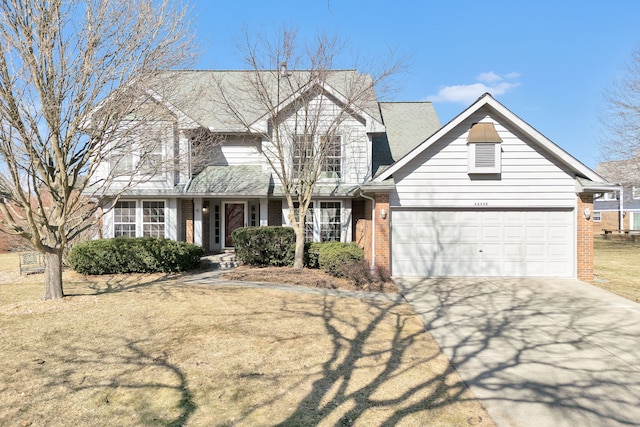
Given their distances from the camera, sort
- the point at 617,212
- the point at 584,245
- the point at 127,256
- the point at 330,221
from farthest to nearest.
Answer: the point at 617,212
the point at 330,221
the point at 127,256
the point at 584,245

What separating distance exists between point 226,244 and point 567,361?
552 inches

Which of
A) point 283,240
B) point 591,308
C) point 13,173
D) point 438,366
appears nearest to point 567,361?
point 438,366

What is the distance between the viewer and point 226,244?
1702 centimetres

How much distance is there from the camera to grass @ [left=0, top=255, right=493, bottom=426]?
158 inches

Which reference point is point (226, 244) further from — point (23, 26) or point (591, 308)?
point (591, 308)

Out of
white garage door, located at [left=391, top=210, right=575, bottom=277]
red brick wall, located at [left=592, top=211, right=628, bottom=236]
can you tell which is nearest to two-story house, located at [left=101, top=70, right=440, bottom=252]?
white garage door, located at [left=391, top=210, right=575, bottom=277]

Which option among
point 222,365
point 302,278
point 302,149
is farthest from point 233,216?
point 222,365

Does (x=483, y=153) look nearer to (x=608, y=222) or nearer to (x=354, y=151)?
(x=354, y=151)

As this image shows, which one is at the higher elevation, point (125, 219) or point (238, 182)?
point (238, 182)

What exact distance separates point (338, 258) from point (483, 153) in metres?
5.92

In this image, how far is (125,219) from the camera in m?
15.2

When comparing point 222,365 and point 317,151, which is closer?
point 222,365

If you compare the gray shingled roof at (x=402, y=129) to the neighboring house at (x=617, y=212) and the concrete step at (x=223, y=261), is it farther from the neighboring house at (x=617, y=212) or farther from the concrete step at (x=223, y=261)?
the neighboring house at (x=617, y=212)

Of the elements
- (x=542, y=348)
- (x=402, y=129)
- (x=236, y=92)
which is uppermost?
(x=236, y=92)
